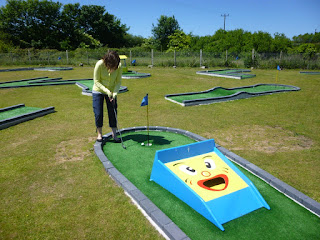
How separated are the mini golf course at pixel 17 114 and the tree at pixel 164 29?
51098 mm

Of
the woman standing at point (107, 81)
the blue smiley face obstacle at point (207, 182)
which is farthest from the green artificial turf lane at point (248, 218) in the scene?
the woman standing at point (107, 81)

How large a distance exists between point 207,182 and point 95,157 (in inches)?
89.2

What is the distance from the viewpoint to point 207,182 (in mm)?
3326

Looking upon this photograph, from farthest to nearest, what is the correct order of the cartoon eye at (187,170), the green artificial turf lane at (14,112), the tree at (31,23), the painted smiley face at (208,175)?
the tree at (31,23)
the green artificial turf lane at (14,112)
the cartoon eye at (187,170)
the painted smiley face at (208,175)

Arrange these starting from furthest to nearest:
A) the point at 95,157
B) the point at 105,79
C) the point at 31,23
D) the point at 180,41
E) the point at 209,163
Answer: the point at 180,41
the point at 31,23
the point at 105,79
the point at 95,157
the point at 209,163

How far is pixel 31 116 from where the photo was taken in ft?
23.7

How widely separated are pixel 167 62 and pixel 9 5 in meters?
35.8

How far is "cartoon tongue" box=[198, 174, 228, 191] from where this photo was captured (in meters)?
3.06

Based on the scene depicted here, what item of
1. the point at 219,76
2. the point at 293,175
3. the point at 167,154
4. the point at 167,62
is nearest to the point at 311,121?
the point at 293,175

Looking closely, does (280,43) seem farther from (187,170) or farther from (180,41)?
(187,170)

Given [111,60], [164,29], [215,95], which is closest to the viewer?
[111,60]

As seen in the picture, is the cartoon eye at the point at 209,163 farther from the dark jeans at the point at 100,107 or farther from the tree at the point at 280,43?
the tree at the point at 280,43

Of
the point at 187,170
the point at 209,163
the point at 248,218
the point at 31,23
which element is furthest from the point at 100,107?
the point at 31,23

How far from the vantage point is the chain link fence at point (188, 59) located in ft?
79.2
